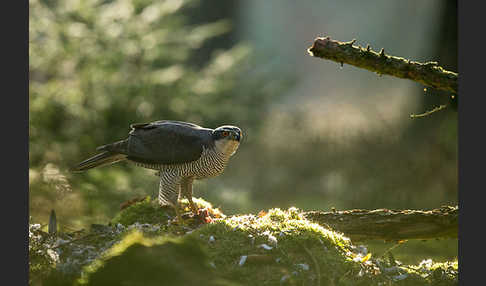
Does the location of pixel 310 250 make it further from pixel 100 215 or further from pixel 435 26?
pixel 435 26

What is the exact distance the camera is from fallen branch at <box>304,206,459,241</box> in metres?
3.20

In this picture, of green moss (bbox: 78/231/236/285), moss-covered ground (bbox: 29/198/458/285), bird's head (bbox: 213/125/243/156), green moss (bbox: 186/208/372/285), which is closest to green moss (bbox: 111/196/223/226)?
moss-covered ground (bbox: 29/198/458/285)

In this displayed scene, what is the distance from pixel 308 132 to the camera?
35.7 ft

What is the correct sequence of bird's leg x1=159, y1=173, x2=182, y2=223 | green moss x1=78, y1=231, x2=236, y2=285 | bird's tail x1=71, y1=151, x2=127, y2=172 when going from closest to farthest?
green moss x1=78, y1=231, x2=236, y2=285 → bird's leg x1=159, y1=173, x2=182, y2=223 → bird's tail x1=71, y1=151, x2=127, y2=172

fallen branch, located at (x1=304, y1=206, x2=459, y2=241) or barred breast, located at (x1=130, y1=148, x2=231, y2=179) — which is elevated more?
barred breast, located at (x1=130, y1=148, x2=231, y2=179)

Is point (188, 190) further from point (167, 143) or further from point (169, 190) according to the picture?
point (167, 143)

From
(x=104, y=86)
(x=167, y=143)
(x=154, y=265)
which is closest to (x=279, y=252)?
(x=154, y=265)

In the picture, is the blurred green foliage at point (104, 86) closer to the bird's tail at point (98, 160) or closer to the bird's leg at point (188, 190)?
the bird's tail at point (98, 160)

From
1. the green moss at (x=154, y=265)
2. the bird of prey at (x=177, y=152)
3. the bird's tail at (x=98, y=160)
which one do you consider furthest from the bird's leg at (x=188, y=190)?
the green moss at (x=154, y=265)

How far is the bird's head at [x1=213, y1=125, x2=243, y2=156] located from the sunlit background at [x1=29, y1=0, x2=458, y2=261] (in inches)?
49.8

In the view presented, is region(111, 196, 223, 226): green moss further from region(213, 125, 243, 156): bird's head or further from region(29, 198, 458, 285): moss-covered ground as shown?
region(213, 125, 243, 156): bird's head

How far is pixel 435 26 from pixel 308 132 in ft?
12.5

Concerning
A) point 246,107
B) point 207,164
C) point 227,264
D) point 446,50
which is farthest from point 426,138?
point 227,264

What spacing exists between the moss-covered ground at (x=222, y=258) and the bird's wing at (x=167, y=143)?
0.47 metres
